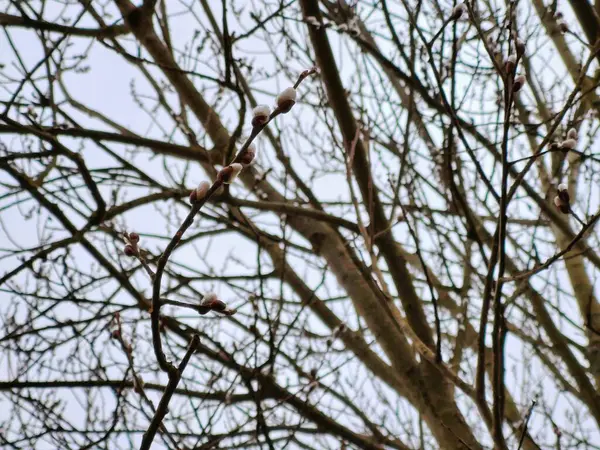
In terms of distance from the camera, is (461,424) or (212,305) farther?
(461,424)

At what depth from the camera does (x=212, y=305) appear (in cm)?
87

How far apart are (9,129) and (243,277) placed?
1.61 m

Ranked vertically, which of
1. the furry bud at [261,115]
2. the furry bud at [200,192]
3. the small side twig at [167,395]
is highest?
the furry bud at [261,115]

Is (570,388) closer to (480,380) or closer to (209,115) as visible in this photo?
(480,380)

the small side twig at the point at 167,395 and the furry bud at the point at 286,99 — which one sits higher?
the furry bud at the point at 286,99

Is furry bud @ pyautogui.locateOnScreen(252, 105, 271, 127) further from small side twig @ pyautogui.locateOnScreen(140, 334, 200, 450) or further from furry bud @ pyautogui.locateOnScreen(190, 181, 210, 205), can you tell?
small side twig @ pyautogui.locateOnScreen(140, 334, 200, 450)

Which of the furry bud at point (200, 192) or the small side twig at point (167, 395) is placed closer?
the furry bud at point (200, 192)

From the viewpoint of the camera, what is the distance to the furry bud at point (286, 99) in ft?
2.77

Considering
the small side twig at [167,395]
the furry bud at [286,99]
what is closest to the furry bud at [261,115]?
the furry bud at [286,99]

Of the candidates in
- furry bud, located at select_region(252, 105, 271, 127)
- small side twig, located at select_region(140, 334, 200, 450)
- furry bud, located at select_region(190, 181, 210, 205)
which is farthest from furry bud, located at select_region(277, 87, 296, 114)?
small side twig, located at select_region(140, 334, 200, 450)

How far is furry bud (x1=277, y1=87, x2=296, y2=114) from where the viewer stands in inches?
33.2

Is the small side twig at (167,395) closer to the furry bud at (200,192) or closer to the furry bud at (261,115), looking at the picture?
the furry bud at (200,192)

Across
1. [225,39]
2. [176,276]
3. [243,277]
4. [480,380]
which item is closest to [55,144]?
[225,39]

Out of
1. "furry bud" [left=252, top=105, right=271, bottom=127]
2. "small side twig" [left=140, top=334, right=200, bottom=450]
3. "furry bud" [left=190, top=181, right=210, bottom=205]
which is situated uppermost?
"furry bud" [left=252, top=105, right=271, bottom=127]
